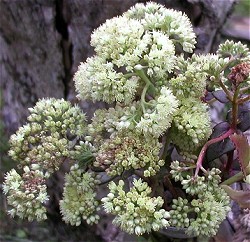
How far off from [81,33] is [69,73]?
14cm

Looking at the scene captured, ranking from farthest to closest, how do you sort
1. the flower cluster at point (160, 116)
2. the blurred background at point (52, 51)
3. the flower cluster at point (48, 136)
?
the blurred background at point (52, 51) → the flower cluster at point (48, 136) → the flower cluster at point (160, 116)

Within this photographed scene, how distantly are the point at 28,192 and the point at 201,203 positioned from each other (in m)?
0.28

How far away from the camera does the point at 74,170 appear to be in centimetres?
93

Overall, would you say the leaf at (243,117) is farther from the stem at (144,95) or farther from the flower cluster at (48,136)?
the flower cluster at (48,136)

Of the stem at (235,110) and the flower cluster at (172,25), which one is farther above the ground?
the flower cluster at (172,25)

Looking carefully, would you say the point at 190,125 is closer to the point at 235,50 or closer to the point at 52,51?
the point at 235,50

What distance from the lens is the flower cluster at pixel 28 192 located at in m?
0.89

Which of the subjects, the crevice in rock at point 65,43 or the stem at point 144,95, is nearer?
the stem at point 144,95

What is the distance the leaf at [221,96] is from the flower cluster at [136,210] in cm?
20

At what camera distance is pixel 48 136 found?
930mm

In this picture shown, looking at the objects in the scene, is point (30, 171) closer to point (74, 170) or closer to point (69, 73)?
point (74, 170)

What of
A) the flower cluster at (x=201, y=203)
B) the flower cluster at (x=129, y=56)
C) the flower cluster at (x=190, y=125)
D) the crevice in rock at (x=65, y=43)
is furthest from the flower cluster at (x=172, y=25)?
the crevice in rock at (x=65, y=43)

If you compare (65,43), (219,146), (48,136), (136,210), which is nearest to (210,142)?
(219,146)

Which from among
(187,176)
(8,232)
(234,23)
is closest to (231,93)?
(187,176)
